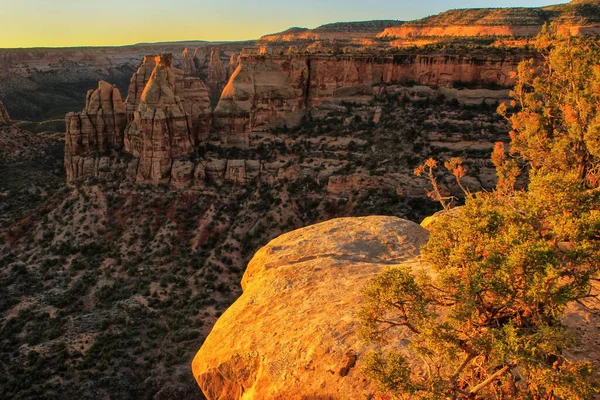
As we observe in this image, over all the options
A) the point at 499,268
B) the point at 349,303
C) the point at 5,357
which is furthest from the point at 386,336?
the point at 5,357

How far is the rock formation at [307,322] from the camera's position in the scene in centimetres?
1245

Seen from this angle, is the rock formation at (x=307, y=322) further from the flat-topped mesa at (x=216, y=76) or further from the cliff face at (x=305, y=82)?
the flat-topped mesa at (x=216, y=76)

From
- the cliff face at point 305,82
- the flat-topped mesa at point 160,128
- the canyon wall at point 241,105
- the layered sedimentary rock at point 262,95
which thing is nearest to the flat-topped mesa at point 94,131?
the canyon wall at point 241,105

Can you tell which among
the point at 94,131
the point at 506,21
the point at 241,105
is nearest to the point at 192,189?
the point at 241,105

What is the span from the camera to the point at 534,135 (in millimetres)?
17875

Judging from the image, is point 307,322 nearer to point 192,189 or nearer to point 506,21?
point 192,189

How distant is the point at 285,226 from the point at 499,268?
1330 inches

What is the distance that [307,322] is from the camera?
14250 mm

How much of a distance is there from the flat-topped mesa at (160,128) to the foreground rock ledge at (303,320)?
2929cm

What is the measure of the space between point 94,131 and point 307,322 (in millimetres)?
44924

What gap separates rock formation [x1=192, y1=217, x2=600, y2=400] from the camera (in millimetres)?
12445

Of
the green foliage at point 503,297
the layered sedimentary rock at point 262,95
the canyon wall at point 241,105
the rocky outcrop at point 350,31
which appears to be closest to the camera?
the green foliage at point 503,297

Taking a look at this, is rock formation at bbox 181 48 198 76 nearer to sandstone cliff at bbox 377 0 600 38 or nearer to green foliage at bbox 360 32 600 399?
sandstone cliff at bbox 377 0 600 38

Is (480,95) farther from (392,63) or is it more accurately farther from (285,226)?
(285,226)
